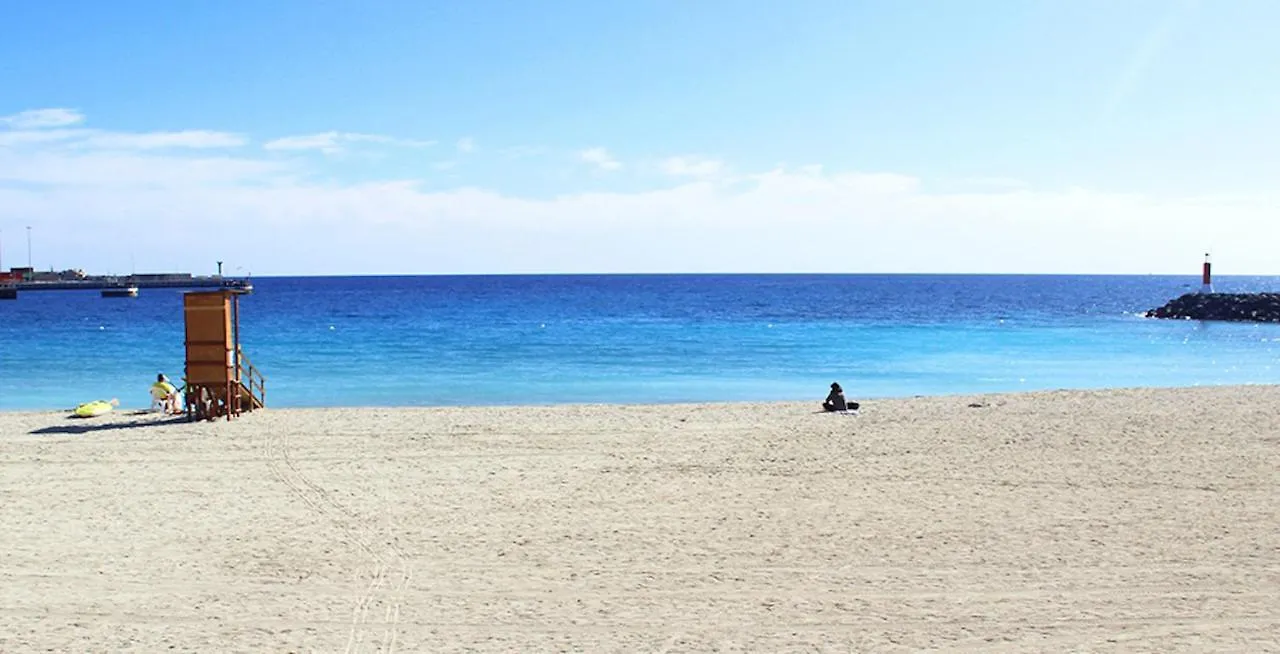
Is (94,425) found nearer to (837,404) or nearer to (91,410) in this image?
(91,410)

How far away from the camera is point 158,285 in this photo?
128875 mm

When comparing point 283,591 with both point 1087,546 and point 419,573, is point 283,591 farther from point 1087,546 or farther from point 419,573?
point 1087,546

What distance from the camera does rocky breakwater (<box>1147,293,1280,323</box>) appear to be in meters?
63.5

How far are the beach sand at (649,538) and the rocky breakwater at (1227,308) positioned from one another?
54529mm

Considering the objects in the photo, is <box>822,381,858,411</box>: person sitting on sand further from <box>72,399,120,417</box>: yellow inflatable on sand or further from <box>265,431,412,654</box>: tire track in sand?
<box>72,399,120,417</box>: yellow inflatable on sand

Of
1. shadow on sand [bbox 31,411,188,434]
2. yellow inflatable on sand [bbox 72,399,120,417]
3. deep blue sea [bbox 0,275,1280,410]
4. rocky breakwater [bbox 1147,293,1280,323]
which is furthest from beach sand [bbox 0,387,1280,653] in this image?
rocky breakwater [bbox 1147,293,1280,323]

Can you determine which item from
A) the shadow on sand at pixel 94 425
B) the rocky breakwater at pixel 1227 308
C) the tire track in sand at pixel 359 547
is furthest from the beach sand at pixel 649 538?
the rocky breakwater at pixel 1227 308

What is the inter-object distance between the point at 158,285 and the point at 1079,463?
439 feet

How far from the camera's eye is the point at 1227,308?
65625 millimetres

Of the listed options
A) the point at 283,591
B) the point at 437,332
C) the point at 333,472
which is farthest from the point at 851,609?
the point at 437,332

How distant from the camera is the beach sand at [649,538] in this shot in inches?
290

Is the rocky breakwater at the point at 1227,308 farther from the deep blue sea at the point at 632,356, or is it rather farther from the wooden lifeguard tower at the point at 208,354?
the wooden lifeguard tower at the point at 208,354

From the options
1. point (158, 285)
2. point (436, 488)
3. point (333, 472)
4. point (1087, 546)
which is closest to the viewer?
point (1087, 546)

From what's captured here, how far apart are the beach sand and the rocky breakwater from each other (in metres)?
54.5
